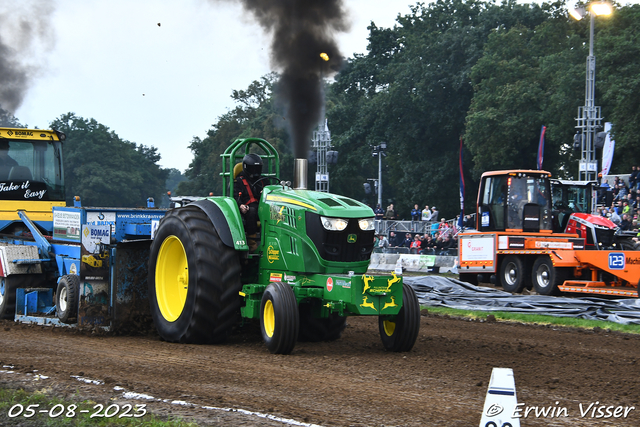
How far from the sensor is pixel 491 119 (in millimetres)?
40062

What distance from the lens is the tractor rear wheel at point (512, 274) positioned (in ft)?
58.7

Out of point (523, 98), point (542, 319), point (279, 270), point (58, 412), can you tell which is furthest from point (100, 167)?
point (58, 412)

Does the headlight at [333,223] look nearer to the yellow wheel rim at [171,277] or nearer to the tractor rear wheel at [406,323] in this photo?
the tractor rear wheel at [406,323]

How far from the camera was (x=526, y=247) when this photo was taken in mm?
17750

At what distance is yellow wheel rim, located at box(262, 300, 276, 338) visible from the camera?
26.1ft

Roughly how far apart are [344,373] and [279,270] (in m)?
1.89

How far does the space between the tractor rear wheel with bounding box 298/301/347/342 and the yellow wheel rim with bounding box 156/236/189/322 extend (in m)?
1.45

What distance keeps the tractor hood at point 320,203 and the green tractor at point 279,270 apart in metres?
0.01

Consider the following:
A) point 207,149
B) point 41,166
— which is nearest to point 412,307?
point 41,166

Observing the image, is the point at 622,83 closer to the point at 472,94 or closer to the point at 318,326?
the point at 472,94

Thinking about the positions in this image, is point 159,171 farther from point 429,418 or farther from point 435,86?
point 429,418

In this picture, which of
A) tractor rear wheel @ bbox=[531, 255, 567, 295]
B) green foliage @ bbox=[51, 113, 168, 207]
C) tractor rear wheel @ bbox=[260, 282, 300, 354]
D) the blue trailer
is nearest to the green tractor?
tractor rear wheel @ bbox=[260, 282, 300, 354]

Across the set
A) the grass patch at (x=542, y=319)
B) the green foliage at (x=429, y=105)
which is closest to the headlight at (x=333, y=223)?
the grass patch at (x=542, y=319)

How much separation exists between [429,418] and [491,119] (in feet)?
120
